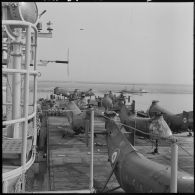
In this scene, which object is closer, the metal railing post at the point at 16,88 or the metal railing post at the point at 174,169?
the metal railing post at the point at 174,169

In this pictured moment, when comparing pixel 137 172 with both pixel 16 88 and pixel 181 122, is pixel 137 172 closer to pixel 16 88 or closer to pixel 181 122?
pixel 16 88

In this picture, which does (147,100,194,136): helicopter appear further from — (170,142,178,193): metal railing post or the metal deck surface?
(170,142,178,193): metal railing post

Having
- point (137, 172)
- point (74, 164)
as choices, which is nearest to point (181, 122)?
point (74, 164)

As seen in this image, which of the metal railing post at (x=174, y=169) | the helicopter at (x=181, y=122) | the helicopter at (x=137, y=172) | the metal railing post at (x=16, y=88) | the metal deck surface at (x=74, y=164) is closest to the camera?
the metal railing post at (x=174, y=169)

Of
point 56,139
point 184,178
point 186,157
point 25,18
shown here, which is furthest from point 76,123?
point 25,18

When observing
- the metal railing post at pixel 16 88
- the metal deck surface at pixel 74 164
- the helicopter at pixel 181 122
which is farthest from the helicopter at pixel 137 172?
the helicopter at pixel 181 122

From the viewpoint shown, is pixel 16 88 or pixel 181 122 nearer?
pixel 16 88

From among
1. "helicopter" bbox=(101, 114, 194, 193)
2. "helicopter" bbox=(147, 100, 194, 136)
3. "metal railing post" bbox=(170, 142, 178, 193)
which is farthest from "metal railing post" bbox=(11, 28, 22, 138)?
"helicopter" bbox=(147, 100, 194, 136)

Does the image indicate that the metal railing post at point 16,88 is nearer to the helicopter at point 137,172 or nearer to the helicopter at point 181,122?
the helicopter at point 137,172

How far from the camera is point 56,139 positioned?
77.2 ft

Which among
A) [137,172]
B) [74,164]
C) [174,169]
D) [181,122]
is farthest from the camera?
[181,122]

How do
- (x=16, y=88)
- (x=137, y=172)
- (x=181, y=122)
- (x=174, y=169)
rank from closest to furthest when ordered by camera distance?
(x=174, y=169) → (x=16, y=88) → (x=137, y=172) → (x=181, y=122)

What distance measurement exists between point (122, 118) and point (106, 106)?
15923 mm

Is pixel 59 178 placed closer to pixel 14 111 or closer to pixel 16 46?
pixel 14 111
